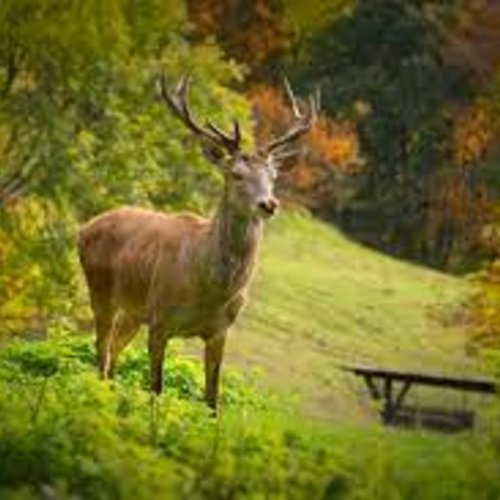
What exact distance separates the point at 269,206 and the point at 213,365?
1379 millimetres

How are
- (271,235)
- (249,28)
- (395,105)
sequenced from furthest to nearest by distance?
(395,105) < (249,28) < (271,235)

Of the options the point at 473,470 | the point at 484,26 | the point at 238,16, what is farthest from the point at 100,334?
the point at 238,16

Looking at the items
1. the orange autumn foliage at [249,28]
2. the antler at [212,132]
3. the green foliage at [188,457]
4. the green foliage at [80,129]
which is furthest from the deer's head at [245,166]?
the orange autumn foliage at [249,28]

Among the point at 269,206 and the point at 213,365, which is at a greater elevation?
the point at 269,206

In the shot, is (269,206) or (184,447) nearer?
(184,447)

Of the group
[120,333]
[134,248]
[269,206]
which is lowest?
[120,333]

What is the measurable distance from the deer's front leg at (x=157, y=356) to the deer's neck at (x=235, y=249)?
25.3 inches

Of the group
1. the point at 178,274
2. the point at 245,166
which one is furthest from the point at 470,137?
the point at 245,166

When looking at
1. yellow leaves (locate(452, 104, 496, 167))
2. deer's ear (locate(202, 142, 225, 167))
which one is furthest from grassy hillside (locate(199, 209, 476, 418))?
deer's ear (locate(202, 142, 225, 167))

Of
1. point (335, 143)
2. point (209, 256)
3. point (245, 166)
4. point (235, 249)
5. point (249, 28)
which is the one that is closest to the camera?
point (245, 166)

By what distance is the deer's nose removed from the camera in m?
13.0

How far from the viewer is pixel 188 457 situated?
27.9ft

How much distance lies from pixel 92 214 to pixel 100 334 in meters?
8.37

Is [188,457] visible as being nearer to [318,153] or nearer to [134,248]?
[134,248]
